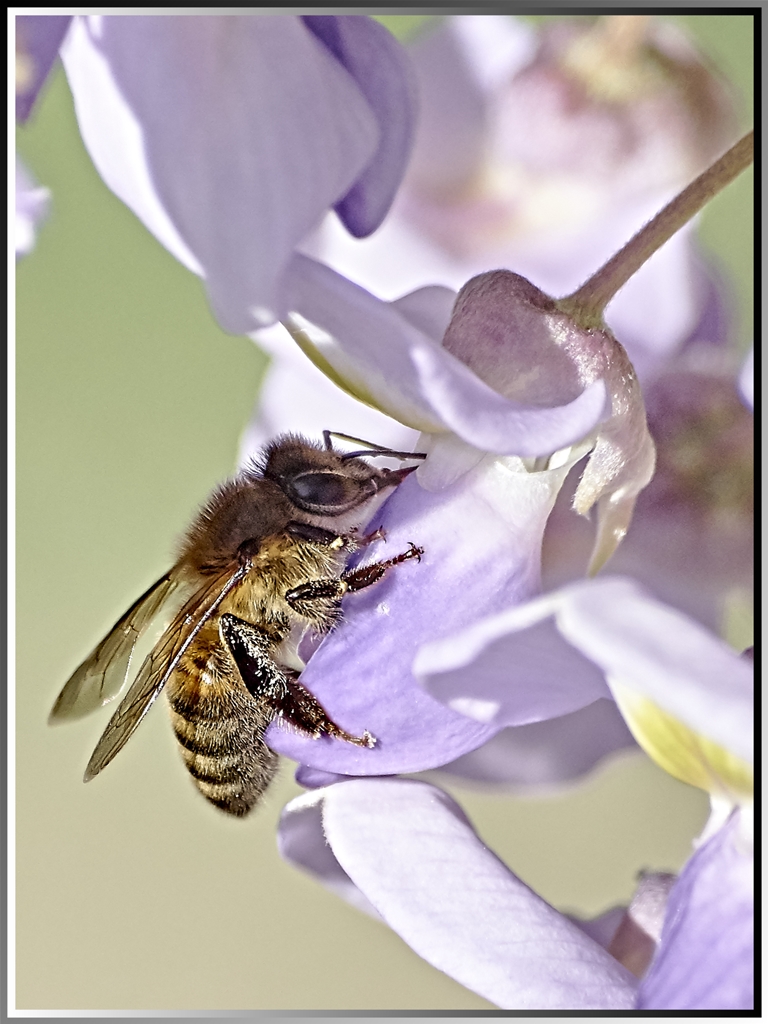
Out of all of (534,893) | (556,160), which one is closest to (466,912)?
(534,893)

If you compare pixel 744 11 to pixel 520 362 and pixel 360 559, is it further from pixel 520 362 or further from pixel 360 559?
pixel 360 559

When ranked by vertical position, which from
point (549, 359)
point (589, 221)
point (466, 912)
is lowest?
point (466, 912)

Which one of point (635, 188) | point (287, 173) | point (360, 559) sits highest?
point (635, 188)

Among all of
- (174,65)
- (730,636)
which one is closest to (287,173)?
(174,65)

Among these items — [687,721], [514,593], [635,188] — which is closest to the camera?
[687,721]

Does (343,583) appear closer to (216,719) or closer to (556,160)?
(216,719)

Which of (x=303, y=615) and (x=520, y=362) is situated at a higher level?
(x=520, y=362)

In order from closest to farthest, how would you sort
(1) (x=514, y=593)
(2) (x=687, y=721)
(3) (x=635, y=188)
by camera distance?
(2) (x=687, y=721) → (1) (x=514, y=593) → (3) (x=635, y=188)

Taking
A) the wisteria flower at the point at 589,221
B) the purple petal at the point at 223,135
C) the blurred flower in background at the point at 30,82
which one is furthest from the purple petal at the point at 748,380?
the blurred flower in background at the point at 30,82
